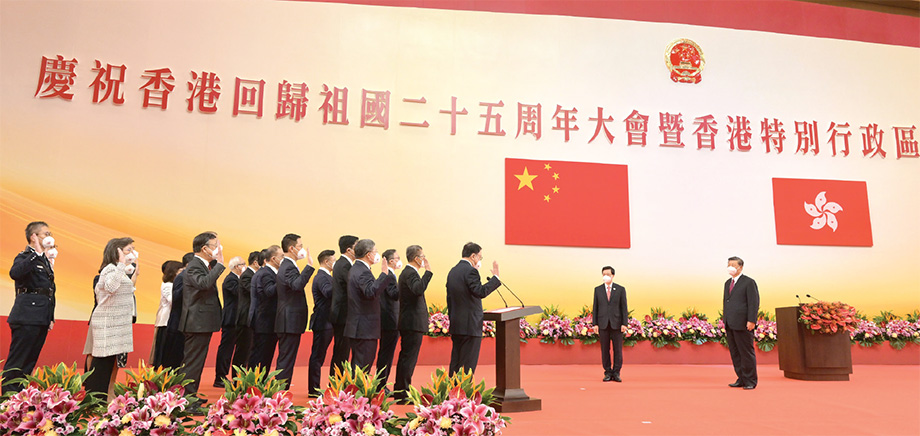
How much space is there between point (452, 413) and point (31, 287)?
303 centimetres

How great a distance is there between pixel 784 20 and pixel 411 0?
17.8 feet

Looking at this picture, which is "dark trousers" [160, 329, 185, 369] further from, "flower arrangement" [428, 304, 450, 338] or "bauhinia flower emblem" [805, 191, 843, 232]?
"bauhinia flower emblem" [805, 191, 843, 232]

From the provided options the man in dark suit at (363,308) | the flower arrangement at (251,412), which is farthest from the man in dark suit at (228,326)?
the flower arrangement at (251,412)

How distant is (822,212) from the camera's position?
27.6ft

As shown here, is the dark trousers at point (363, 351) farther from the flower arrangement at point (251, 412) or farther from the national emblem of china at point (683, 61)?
the national emblem of china at point (683, 61)

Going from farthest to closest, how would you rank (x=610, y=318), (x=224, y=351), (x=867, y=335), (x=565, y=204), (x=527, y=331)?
1. (x=867, y=335)
2. (x=565, y=204)
3. (x=527, y=331)
4. (x=610, y=318)
5. (x=224, y=351)

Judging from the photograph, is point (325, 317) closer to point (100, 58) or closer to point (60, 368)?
point (60, 368)

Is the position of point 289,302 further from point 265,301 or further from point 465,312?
point 465,312

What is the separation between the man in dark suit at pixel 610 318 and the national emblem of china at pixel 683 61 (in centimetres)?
365

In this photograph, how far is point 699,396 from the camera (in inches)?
192

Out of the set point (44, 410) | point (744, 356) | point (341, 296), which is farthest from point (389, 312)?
point (744, 356)

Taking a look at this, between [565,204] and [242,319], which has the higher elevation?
[565,204]

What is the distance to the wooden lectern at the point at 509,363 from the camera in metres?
3.98

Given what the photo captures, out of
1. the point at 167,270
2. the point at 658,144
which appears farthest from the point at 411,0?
the point at 167,270
